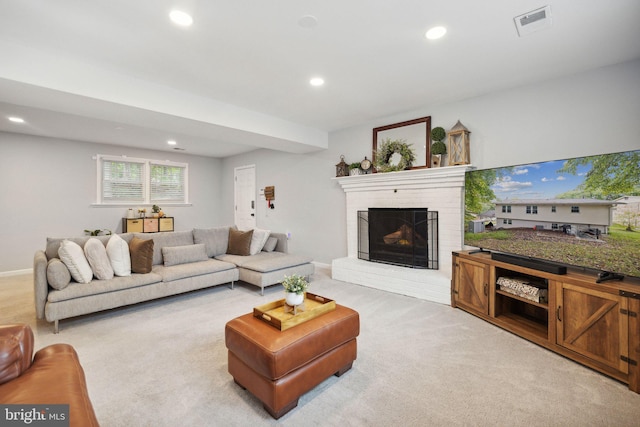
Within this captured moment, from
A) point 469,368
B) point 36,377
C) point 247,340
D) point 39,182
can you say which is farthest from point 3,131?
point 469,368

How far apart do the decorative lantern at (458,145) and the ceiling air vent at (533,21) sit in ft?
4.53

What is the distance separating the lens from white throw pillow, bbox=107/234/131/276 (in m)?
3.29

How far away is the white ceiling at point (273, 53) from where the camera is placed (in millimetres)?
2002

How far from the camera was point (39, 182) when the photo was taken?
5.24m

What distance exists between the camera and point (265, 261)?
410 cm

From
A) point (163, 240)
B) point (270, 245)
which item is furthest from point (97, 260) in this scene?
point (270, 245)

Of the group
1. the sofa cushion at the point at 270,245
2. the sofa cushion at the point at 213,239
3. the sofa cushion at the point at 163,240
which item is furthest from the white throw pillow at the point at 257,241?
the sofa cushion at the point at 163,240

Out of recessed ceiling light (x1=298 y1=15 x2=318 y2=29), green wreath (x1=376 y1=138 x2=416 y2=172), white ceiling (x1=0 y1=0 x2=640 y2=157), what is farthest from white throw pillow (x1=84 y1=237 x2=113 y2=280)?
green wreath (x1=376 y1=138 x2=416 y2=172)

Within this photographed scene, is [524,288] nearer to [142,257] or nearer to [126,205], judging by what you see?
[142,257]

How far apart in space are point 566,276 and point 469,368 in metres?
1.09

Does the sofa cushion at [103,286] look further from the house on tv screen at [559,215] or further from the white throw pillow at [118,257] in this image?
the house on tv screen at [559,215]

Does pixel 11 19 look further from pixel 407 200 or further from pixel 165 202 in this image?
pixel 165 202

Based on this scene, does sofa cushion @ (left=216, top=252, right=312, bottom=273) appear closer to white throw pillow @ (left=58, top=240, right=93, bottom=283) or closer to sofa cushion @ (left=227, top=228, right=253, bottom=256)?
sofa cushion @ (left=227, top=228, right=253, bottom=256)

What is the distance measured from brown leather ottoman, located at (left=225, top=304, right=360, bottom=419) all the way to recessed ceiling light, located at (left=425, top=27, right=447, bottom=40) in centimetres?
223
